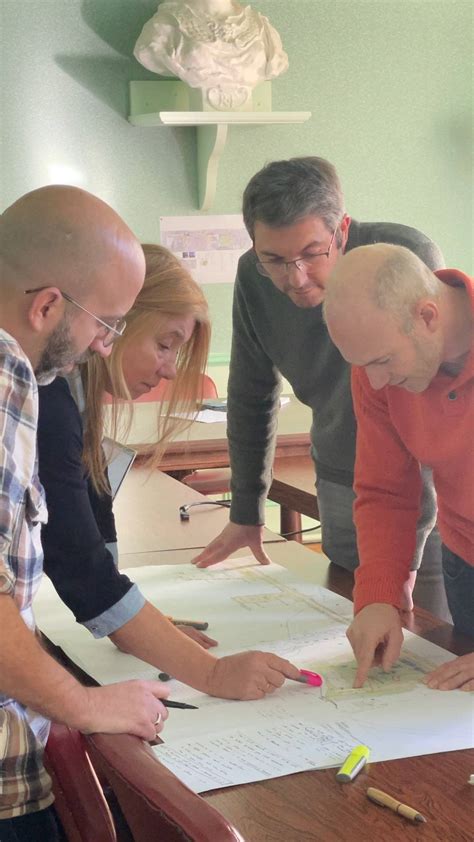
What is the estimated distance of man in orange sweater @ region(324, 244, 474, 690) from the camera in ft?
5.02

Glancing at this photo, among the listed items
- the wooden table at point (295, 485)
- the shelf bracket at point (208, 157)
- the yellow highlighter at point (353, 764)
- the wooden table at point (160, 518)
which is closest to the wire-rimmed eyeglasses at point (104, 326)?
the yellow highlighter at point (353, 764)

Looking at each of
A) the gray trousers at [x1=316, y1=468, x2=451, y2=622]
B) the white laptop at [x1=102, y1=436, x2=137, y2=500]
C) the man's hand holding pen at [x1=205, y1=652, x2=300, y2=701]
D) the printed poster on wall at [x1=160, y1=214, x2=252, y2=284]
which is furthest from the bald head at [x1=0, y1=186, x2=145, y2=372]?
the printed poster on wall at [x1=160, y1=214, x2=252, y2=284]

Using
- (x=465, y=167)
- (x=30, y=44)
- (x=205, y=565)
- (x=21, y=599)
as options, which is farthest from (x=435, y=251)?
(x=465, y=167)

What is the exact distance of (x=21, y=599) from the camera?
3.79ft

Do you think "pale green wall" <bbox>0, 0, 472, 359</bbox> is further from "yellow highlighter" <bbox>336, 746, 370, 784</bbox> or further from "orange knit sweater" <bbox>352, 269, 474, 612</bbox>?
"yellow highlighter" <bbox>336, 746, 370, 784</bbox>

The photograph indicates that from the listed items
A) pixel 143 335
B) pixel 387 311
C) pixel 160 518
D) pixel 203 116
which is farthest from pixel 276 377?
pixel 203 116

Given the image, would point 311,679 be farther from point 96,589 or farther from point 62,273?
point 62,273

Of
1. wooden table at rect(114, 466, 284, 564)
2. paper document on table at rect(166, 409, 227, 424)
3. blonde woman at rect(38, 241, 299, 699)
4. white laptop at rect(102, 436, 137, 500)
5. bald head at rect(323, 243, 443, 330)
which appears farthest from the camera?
paper document on table at rect(166, 409, 227, 424)

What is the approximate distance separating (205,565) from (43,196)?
3.17 feet

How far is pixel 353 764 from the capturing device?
1.21 meters

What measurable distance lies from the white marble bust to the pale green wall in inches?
10.2

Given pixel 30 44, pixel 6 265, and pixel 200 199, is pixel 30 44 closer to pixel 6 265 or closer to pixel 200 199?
pixel 200 199

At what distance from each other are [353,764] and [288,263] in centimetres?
112

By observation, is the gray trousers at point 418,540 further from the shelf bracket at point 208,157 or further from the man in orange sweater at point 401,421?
the shelf bracket at point 208,157
